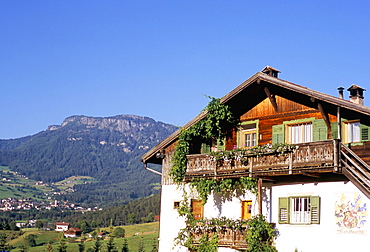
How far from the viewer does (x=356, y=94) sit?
1020 inches

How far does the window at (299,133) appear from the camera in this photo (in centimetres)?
2528

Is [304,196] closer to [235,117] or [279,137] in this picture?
[279,137]

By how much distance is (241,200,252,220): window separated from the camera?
87.7 feet

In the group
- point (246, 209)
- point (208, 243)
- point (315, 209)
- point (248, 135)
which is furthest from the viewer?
point (248, 135)

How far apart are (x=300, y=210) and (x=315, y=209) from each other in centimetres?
81

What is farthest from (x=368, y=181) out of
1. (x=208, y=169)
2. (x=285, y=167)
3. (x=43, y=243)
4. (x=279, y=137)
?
(x=43, y=243)

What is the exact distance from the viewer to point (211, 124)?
2828 centimetres

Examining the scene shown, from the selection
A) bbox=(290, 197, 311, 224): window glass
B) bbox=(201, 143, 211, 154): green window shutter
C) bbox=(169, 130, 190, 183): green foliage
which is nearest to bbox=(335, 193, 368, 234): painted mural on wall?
bbox=(290, 197, 311, 224): window glass

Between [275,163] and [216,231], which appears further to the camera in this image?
[216,231]

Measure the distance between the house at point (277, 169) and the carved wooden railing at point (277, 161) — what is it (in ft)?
0.13

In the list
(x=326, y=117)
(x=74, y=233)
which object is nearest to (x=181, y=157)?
Result: (x=326, y=117)

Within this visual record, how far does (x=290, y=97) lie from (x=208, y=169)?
15.8 feet

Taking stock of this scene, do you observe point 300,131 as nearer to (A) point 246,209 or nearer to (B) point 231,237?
(A) point 246,209

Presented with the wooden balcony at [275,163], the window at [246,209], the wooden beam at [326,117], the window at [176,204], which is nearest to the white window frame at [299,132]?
the wooden beam at [326,117]
